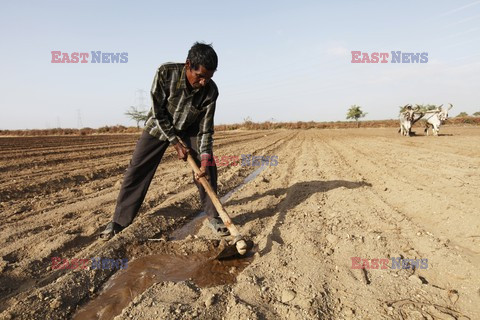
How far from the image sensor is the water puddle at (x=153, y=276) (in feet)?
6.77

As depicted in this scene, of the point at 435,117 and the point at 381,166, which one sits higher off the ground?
the point at 435,117

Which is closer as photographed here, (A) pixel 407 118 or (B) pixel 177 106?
(B) pixel 177 106

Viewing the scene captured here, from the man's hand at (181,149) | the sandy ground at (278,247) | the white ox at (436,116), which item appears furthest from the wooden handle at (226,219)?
the white ox at (436,116)

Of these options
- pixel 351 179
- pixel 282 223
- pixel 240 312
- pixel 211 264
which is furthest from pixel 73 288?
pixel 351 179

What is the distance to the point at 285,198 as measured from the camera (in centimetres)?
452

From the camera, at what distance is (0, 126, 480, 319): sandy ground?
1.94 m

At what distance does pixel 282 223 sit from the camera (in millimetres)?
3459

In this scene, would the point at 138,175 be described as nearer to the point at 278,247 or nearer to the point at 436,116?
the point at 278,247

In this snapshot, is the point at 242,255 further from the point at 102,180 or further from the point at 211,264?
the point at 102,180

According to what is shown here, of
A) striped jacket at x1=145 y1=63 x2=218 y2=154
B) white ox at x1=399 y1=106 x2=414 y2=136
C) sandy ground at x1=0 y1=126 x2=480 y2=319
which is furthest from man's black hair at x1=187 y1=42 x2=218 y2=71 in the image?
white ox at x1=399 y1=106 x2=414 y2=136

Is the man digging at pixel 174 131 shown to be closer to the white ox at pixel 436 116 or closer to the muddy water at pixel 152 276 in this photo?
the muddy water at pixel 152 276

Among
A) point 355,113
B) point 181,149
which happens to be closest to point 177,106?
point 181,149

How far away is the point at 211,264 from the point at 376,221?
6.14 feet

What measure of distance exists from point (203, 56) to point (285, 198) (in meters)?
2.58
